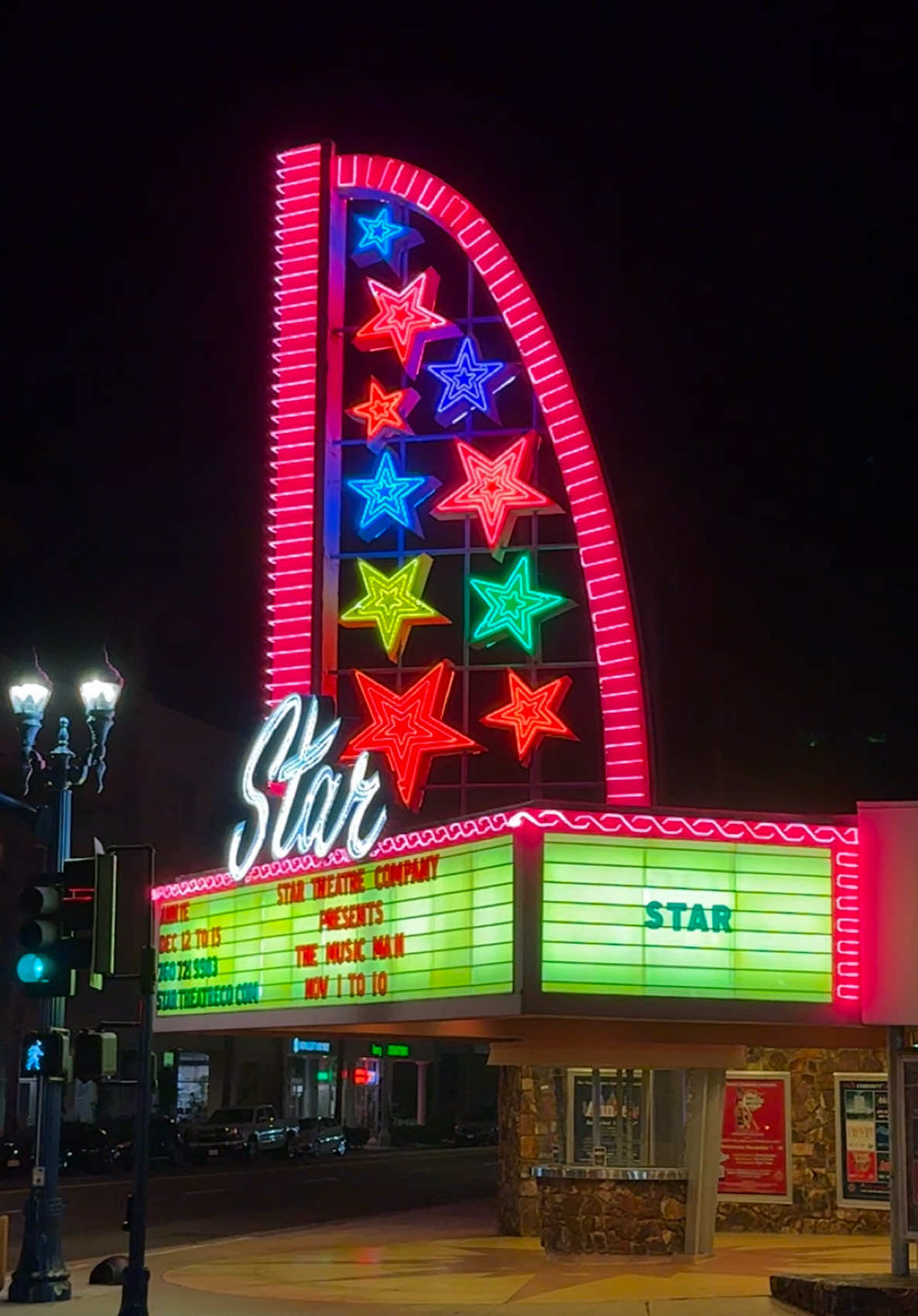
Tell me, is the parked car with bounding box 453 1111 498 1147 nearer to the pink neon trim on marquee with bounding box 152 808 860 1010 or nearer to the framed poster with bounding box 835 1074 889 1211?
the framed poster with bounding box 835 1074 889 1211

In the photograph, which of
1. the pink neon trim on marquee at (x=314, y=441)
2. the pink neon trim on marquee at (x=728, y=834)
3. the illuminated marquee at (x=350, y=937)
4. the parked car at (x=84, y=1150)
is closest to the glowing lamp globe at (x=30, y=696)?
the pink neon trim on marquee at (x=314, y=441)

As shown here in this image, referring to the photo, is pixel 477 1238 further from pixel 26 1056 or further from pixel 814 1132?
pixel 26 1056

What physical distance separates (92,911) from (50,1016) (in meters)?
3.15

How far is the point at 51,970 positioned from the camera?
45.6ft

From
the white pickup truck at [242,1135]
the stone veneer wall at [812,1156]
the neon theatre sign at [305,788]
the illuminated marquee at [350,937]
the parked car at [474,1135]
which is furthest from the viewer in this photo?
the parked car at [474,1135]

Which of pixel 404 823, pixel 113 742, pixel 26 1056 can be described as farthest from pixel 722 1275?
pixel 113 742

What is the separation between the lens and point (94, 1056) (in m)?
14.6

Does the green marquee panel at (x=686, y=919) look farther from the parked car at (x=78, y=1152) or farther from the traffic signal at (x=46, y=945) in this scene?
the parked car at (x=78, y=1152)

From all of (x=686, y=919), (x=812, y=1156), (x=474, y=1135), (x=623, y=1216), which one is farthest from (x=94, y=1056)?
(x=474, y=1135)

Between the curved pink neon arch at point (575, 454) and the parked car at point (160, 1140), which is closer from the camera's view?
the curved pink neon arch at point (575, 454)

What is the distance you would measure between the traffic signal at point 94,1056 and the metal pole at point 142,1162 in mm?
1269

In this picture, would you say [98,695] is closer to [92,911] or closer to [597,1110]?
[92,911]

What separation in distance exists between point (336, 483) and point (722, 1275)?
31.9 feet

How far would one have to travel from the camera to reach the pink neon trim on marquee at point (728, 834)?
1570 centimetres
